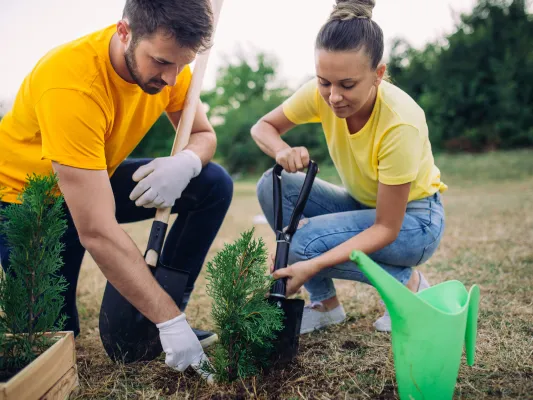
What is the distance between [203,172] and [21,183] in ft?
3.22

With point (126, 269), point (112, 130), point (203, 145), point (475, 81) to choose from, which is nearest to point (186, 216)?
point (203, 145)

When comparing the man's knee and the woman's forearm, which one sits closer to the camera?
the woman's forearm

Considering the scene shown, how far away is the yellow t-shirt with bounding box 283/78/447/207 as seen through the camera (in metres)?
2.31

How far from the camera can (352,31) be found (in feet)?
7.29

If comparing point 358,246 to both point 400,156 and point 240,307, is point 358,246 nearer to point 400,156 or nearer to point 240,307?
point 400,156

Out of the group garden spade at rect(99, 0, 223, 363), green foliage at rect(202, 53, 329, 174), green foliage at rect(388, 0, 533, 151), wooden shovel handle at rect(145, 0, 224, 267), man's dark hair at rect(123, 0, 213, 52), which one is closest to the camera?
man's dark hair at rect(123, 0, 213, 52)

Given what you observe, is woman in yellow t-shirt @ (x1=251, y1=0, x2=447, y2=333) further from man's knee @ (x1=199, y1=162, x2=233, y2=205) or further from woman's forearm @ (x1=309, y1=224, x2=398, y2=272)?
man's knee @ (x1=199, y1=162, x2=233, y2=205)

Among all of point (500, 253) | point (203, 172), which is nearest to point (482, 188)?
point (500, 253)

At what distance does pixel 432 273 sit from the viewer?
13.0ft

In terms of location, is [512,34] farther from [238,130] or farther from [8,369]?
[8,369]

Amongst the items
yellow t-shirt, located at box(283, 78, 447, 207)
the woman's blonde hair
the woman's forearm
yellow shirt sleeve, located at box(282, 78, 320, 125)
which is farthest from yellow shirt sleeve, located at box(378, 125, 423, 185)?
yellow shirt sleeve, located at box(282, 78, 320, 125)

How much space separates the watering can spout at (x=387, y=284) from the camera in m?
1.65

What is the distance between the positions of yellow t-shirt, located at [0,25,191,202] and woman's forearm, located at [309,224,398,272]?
3.63 feet

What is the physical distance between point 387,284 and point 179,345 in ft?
3.36
